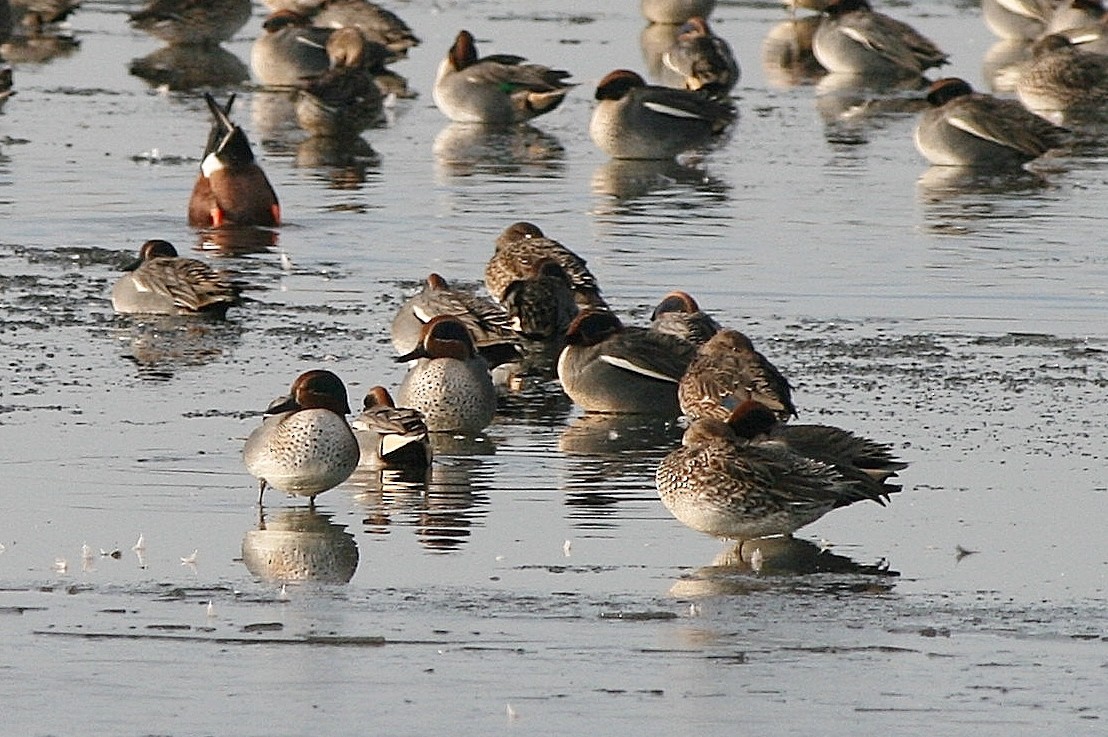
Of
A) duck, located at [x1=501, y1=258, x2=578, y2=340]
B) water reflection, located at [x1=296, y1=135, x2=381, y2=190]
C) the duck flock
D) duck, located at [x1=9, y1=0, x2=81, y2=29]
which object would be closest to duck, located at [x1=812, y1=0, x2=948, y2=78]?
the duck flock

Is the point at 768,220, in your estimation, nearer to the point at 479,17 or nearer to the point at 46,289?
the point at 46,289

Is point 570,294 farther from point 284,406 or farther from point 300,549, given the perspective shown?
point 300,549

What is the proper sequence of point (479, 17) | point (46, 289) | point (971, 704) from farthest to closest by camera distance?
point (479, 17) → point (46, 289) → point (971, 704)

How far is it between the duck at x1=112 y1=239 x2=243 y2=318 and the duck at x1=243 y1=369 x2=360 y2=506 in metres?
4.47

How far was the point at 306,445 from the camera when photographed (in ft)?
33.3

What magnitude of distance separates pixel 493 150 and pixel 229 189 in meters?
5.51

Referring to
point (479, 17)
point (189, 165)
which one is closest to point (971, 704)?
point (189, 165)

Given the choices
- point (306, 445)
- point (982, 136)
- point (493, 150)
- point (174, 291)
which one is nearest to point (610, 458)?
point (306, 445)

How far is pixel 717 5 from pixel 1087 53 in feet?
36.2

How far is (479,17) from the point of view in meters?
34.1

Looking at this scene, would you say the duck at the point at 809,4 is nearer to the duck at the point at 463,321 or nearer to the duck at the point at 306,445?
the duck at the point at 463,321

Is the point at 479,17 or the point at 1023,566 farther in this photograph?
the point at 479,17

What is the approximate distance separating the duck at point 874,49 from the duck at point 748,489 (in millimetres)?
19404

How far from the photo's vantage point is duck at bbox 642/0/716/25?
32.6 metres
